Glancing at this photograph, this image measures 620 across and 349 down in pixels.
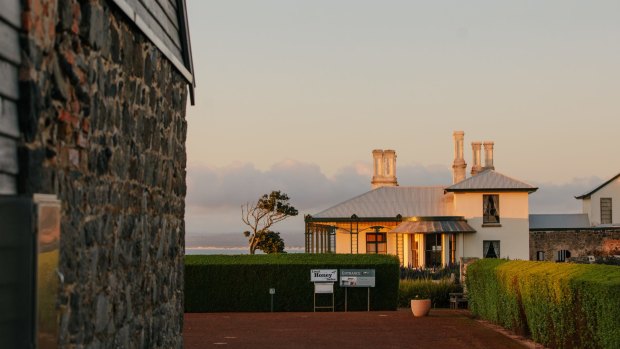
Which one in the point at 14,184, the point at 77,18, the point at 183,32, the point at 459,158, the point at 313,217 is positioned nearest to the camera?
the point at 14,184

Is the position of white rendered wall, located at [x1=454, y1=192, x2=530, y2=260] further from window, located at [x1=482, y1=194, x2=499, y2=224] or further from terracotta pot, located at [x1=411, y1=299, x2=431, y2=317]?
terracotta pot, located at [x1=411, y1=299, x2=431, y2=317]

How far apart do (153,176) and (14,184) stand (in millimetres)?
4271

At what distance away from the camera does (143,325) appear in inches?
367

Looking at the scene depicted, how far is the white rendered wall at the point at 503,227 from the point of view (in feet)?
175

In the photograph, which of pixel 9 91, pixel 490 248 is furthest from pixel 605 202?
pixel 9 91

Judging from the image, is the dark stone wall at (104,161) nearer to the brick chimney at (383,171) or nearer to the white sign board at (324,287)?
the white sign board at (324,287)

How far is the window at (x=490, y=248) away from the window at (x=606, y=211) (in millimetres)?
7808

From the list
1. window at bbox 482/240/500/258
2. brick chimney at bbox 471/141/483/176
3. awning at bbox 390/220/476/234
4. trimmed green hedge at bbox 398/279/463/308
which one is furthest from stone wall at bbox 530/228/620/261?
trimmed green hedge at bbox 398/279/463/308

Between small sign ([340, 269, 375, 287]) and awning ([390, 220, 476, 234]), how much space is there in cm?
2017

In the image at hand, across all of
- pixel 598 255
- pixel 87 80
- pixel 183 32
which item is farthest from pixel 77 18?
pixel 598 255

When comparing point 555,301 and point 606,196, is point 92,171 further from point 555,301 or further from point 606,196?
point 606,196

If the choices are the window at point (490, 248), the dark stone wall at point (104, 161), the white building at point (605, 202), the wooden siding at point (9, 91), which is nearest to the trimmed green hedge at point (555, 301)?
the dark stone wall at point (104, 161)

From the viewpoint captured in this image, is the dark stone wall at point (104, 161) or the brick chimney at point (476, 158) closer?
the dark stone wall at point (104, 161)

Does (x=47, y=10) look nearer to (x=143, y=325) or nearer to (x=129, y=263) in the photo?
(x=129, y=263)
